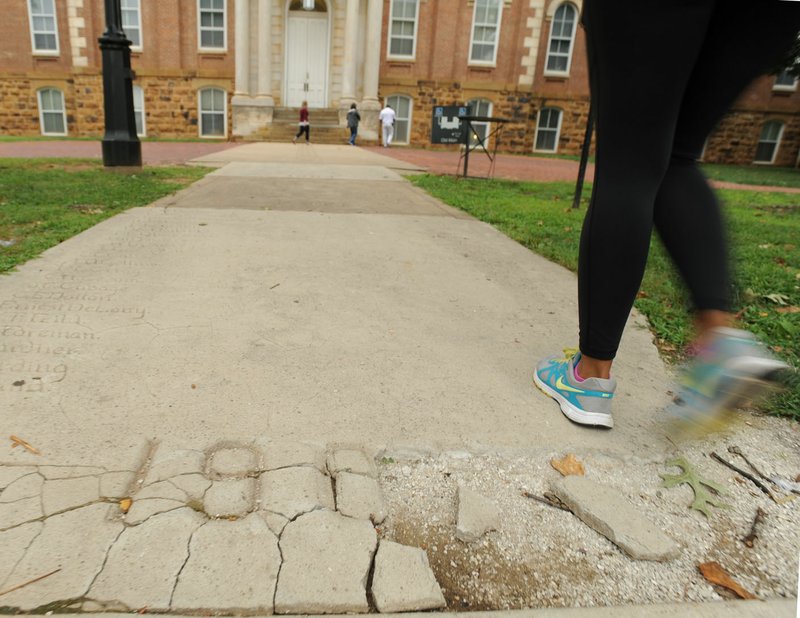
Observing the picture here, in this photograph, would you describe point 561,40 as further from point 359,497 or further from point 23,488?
point 23,488

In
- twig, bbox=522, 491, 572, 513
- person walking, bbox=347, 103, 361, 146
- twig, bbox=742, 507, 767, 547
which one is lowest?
twig, bbox=522, 491, 572, 513

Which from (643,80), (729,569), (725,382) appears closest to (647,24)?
(643,80)

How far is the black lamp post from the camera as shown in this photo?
7500mm

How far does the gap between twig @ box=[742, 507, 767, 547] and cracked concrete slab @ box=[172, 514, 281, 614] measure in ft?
3.62

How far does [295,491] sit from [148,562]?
359mm

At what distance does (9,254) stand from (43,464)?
2319 millimetres

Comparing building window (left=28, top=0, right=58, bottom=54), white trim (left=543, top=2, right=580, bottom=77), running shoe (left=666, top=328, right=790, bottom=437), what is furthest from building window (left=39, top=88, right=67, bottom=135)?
running shoe (left=666, top=328, right=790, bottom=437)

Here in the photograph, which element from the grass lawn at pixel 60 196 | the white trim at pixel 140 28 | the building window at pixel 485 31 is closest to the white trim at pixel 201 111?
the white trim at pixel 140 28

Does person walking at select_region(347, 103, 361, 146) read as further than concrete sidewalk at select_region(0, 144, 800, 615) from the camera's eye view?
Yes

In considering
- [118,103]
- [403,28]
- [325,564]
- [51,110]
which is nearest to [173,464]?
[325,564]

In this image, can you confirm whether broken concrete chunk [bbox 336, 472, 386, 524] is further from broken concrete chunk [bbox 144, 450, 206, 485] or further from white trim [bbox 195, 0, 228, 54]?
white trim [bbox 195, 0, 228, 54]

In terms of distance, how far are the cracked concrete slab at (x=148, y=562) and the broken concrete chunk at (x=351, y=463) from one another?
36 centimetres

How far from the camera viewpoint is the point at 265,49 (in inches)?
792

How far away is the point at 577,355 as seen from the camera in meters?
1.91
